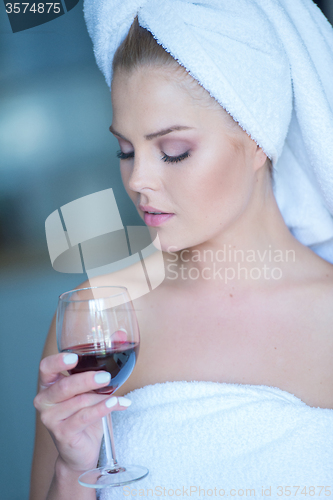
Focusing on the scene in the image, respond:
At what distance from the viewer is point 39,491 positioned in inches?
39.8

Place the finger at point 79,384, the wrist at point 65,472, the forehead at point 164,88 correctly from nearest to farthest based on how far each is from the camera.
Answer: the finger at point 79,384 → the wrist at point 65,472 → the forehead at point 164,88

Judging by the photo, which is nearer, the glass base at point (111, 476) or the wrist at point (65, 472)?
the glass base at point (111, 476)

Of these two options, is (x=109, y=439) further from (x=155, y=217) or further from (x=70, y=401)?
(x=155, y=217)

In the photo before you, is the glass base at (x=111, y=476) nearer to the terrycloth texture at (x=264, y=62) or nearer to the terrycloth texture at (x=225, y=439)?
the terrycloth texture at (x=225, y=439)

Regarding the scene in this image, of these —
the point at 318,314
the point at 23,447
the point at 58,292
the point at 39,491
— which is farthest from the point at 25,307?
the point at 318,314

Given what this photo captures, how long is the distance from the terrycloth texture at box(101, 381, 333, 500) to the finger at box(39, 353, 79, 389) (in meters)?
0.29

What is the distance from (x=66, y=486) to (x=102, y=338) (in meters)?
0.32

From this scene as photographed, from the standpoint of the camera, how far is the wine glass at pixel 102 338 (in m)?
0.75

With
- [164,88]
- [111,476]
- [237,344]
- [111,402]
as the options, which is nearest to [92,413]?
[111,402]

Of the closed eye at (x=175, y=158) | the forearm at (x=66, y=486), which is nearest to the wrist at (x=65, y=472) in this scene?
the forearm at (x=66, y=486)

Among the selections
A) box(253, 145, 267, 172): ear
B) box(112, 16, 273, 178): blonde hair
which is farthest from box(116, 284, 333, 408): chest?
box(112, 16, 273, 178): blonde hair

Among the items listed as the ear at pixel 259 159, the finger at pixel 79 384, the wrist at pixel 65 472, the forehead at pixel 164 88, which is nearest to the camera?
the finger at pixel 79 384

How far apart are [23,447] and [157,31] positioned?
1464 mm

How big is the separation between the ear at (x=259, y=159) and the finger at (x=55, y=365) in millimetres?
656
